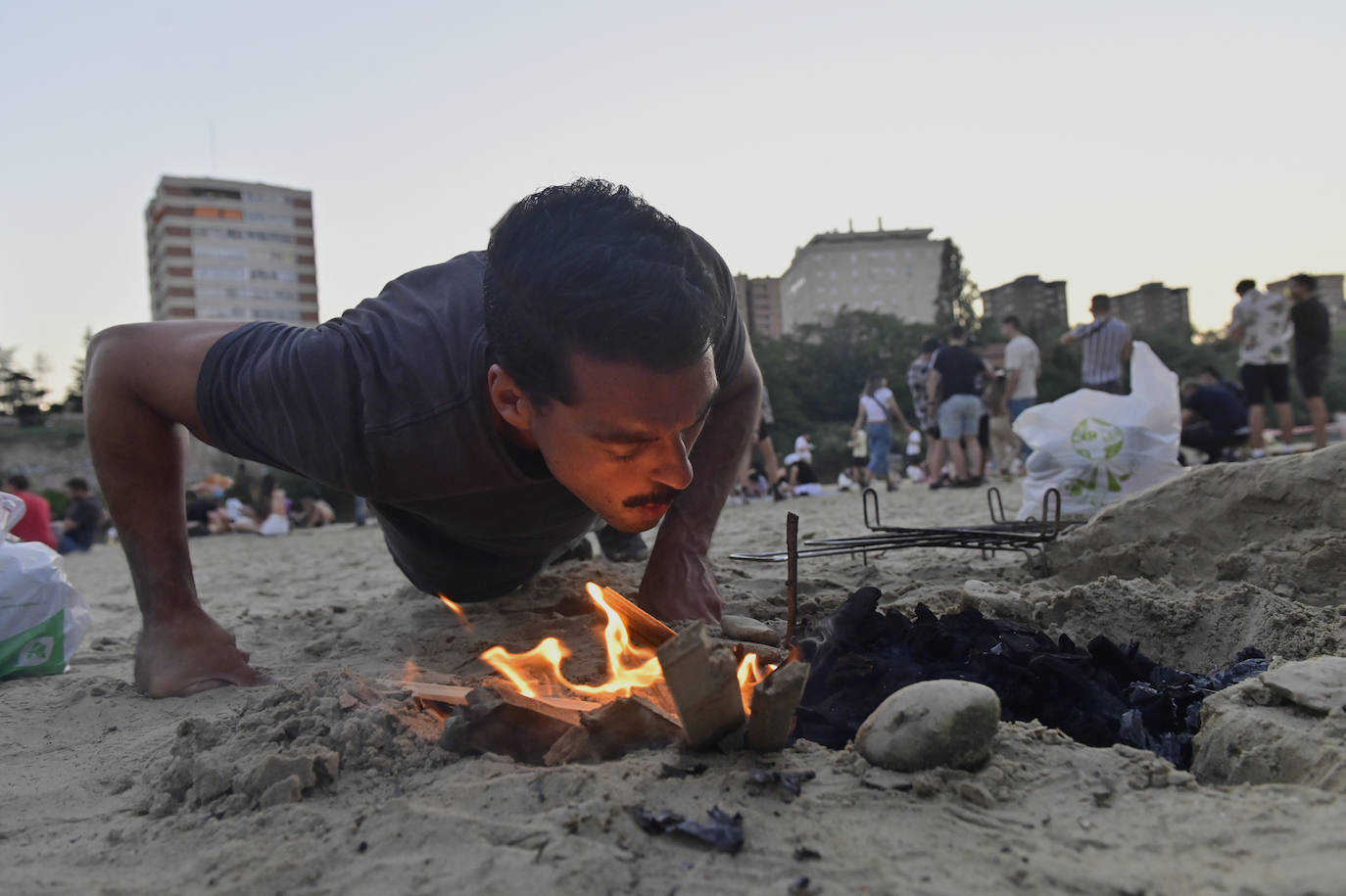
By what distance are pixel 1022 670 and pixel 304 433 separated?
163 centimetres

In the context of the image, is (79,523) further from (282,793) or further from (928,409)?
(282,793)

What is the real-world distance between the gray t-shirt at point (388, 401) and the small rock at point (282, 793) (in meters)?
0.86

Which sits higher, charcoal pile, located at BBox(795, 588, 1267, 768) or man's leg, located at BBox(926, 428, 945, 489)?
man's leg, located at BBox(926, 428, 945, 489)

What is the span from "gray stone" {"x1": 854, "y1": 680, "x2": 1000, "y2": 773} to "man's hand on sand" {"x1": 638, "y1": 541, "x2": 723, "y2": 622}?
1.16 m

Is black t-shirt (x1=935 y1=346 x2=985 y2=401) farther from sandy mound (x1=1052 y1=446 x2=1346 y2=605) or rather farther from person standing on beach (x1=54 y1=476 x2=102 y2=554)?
person standing on beach (x1=54 y1=476 x2=102 y2=554)

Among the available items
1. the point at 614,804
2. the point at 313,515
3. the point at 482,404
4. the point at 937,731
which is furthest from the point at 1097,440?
the point at 313,515

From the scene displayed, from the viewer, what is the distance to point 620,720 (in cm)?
150

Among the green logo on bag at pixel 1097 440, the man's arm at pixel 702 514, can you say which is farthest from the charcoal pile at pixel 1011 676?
the green logo on bag at pixel 1097 440

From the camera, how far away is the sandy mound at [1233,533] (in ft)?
8.13

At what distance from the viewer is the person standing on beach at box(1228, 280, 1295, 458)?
25.2ft

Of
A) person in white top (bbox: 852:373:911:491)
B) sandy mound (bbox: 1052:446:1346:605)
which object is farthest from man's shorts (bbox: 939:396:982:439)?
sandy mound (bbox: 1052:446:1346:605)

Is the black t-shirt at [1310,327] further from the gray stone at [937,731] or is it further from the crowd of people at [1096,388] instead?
the gray stone at [937,731]

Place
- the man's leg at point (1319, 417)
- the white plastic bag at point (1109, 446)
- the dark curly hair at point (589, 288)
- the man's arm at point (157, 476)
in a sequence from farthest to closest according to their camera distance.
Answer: the man's leg at point (1319, 417) < the white plastic bag at point (1109, 446) < the man's arm at point (157, 476) < the dark curly hair at point (589, 288)

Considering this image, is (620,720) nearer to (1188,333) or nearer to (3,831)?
(3,831)
